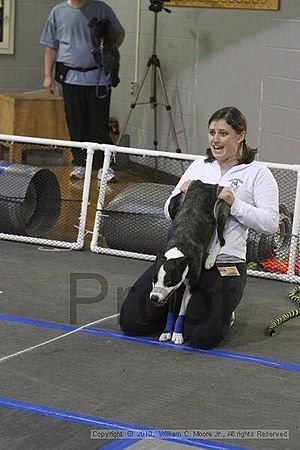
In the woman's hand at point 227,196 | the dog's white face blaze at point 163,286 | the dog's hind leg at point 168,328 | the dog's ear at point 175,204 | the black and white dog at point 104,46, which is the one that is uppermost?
the black and white dog at point 104,46

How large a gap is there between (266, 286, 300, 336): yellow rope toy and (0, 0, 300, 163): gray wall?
2035mm

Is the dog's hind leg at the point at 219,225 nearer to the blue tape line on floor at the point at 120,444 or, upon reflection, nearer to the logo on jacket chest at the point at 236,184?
the logo on jacket chest at the point at 236,184

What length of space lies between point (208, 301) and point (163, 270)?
0.28m

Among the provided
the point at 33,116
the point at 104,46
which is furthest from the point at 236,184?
the point at 33,116

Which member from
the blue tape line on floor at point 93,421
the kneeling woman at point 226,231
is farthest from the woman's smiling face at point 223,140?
the blue tape line on floor at point 93,421

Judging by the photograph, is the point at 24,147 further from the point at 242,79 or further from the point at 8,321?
the point at 8,321

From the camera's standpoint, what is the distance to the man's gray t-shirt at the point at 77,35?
8125mm

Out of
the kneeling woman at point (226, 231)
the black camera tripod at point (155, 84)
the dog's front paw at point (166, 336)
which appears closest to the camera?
the kneeling woman at point (226, 231)

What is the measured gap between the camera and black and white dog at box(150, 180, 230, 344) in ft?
13.9

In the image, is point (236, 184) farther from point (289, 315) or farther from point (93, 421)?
point (93, 421)

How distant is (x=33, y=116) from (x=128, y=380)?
5478 millimetres

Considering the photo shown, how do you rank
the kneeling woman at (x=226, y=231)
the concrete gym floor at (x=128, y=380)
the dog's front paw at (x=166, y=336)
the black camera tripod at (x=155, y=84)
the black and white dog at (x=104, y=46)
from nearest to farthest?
the concrete gym floor at (x=128, y=380) → the kneeling woman at (x=226, y=231) → the dog's front paw at (x=166, y=336) → the black and white dog at (x=104, y=46) → the black camera tripod at (x=155, y=84)

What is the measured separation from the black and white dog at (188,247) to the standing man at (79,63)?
12.2ft

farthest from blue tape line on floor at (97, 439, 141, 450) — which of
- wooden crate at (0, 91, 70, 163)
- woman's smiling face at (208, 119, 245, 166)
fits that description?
wooden crate at (0, 91, 70, 163)
